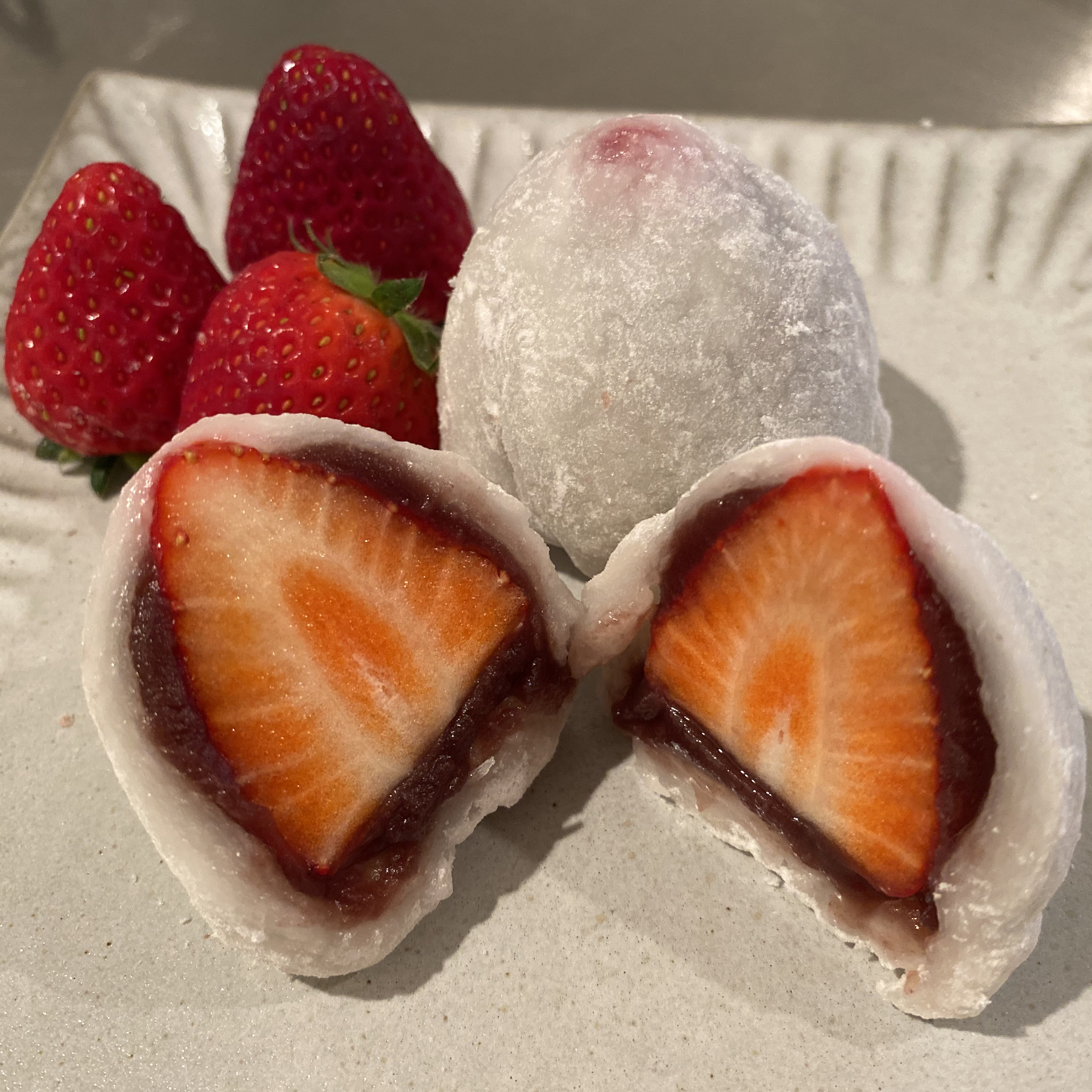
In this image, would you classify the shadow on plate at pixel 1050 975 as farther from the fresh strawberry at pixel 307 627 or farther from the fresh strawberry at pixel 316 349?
the fresh strawberry at pixel 316 349

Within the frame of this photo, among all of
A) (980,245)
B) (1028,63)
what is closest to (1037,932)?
(980,245)

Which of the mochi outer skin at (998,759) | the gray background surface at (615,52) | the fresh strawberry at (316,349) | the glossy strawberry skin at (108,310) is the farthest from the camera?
the gray background surface at (615,52)

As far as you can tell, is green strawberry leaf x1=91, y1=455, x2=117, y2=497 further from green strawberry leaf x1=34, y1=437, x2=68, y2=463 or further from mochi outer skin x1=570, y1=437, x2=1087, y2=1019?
mochi outer skin x1=570, y1=437, x2=1087, y2=1019

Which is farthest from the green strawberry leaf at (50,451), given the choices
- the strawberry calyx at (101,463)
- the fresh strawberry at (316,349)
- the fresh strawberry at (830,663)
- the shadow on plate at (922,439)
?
the shadow on plate at (922,439)

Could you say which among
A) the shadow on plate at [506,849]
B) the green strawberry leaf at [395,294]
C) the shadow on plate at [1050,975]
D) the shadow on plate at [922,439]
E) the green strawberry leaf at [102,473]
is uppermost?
the green strawberry leaf at [395,294]

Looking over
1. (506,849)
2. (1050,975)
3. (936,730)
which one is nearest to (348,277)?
(506,849)

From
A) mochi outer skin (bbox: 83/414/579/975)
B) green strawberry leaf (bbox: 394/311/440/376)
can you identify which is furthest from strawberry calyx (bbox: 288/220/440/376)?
mochi outer skin (bbox: 83/414/579/975)
